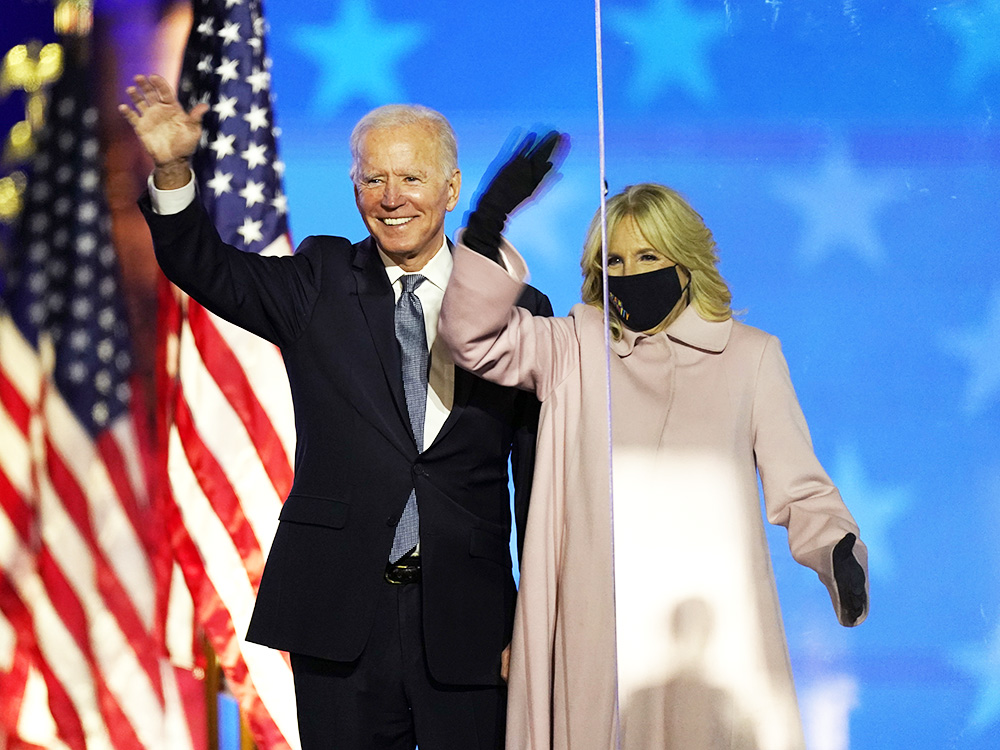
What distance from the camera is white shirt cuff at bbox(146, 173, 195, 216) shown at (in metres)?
1.57

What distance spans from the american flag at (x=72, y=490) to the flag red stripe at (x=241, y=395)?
0.17 meters

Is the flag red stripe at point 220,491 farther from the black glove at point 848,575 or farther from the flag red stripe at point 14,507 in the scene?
the black glove at point 848,575

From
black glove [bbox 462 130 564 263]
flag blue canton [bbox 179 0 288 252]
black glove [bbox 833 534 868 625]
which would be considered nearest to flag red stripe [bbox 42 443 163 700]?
flag blue canton [bbox 179 0 288 252]

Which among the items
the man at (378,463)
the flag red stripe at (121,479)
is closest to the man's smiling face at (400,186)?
the man at (378,463)

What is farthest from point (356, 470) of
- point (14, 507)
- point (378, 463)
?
point (14, 507)

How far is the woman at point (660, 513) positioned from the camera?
1.60m

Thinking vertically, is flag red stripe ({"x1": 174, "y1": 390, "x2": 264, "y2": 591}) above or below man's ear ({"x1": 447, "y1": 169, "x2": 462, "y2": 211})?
below

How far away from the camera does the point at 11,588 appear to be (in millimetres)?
2383

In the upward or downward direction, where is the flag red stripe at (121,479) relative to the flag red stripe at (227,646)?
upward

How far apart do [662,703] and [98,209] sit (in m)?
1.60

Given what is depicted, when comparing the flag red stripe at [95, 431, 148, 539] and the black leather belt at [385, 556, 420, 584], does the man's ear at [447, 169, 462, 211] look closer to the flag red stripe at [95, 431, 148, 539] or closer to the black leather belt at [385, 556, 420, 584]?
the black leather belt at [385, 556, 420, 584]

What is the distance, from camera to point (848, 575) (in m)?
1.62

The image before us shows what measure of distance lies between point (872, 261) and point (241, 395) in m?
1.34

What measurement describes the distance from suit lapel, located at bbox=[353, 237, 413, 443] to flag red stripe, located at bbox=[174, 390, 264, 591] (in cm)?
Answer: 87
